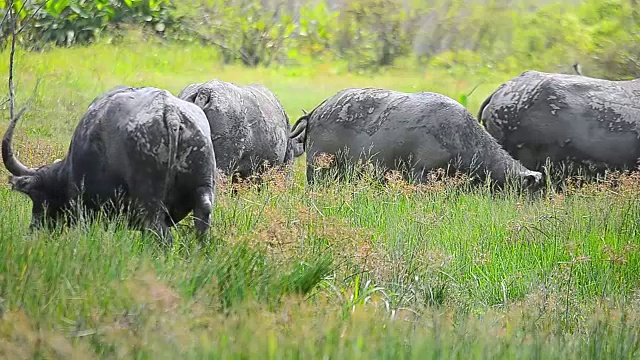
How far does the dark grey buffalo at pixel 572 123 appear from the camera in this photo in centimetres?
1020

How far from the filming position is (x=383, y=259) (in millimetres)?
5578

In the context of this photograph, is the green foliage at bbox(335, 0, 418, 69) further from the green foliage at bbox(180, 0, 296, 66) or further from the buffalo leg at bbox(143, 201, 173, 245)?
the buffalo leg at bbox(143, 201, 173, 245)

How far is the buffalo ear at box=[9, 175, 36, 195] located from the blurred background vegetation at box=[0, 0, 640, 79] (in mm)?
13690

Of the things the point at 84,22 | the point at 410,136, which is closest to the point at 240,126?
the point at 410,136

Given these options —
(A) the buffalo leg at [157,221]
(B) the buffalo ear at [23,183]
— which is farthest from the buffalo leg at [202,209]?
(B) the buffalo ear at [23,183]

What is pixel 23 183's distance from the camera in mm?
6023

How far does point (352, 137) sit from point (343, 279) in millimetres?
4589

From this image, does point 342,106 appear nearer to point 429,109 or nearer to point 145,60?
point 429,109

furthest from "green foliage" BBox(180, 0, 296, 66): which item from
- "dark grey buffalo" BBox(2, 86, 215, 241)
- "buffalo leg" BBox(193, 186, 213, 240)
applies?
"buffalo leg" BBox(193, 186, 213, 240)

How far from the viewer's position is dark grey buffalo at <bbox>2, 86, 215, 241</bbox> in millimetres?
5543

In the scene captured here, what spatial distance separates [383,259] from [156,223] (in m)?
1.43

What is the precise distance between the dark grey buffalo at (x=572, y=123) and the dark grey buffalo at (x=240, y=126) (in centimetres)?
271

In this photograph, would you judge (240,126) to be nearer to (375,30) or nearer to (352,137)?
(352,137)

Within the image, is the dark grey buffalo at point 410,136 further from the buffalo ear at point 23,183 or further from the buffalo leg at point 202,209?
the buffalo ear at point 23,183
